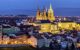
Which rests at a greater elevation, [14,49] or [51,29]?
[14,49]

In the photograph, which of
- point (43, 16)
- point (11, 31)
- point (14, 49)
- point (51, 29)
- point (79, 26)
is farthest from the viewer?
point (43, 16)

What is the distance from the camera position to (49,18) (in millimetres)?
26797

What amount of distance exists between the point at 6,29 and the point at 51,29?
149 inches

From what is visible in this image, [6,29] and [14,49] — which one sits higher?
[14,49]

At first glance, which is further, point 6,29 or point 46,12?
point 46,12

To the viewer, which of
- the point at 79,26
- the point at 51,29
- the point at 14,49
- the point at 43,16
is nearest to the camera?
the point at 14,49

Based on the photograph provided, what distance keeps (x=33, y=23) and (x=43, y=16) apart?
1547 millimetres

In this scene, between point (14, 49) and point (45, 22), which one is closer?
point (14, 49)

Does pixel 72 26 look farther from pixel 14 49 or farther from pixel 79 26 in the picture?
pixel 14 49

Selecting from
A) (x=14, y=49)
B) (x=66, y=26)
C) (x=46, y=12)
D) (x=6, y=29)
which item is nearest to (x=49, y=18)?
(x=46, y=12)

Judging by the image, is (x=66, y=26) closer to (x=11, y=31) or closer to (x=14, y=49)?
(x=11, y=31)

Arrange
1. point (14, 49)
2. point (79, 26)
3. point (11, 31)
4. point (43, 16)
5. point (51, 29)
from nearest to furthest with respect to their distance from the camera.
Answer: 1. point (14, 49)
2. point (11, 31)
3. point (51, 29)
4. point (79, 26)
5. point (43, 16)

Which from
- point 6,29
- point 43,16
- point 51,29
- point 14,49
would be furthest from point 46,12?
point 14,49

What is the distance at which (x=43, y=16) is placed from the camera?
26375mm
